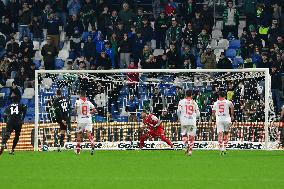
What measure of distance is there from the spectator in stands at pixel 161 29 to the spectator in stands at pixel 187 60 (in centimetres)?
165

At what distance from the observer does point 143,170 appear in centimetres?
2377

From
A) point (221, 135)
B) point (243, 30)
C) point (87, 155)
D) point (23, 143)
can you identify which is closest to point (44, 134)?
point (23, 143)

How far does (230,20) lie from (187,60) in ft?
10.7

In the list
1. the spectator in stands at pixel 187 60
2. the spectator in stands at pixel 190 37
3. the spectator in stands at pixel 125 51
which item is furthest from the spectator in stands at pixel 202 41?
the spectator in stands at pixel 125 51

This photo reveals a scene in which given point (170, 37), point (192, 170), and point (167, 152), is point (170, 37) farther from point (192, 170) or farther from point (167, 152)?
point (192, 170)

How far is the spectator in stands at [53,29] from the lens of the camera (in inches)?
1609

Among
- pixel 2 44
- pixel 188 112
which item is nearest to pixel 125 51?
pixel 2 44

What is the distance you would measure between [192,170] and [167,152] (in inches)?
367

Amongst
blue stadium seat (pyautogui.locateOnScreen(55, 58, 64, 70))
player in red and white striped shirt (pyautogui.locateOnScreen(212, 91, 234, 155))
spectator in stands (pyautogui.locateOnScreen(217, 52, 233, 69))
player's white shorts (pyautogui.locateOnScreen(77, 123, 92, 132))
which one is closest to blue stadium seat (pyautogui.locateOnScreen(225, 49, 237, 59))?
spectator in stands (pyautogui.locateOnScreen(217, 52, 233, 69))

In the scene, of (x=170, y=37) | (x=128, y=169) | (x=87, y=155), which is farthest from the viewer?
(x=170, y=37)

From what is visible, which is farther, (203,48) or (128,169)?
(203,48)

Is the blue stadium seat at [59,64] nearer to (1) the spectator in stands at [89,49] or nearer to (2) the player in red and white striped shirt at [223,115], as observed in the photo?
(1) the spectator in stands at [89,49]

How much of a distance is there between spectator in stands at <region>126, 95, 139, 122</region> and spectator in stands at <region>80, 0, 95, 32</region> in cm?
647

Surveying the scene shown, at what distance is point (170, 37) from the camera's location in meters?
39.2
